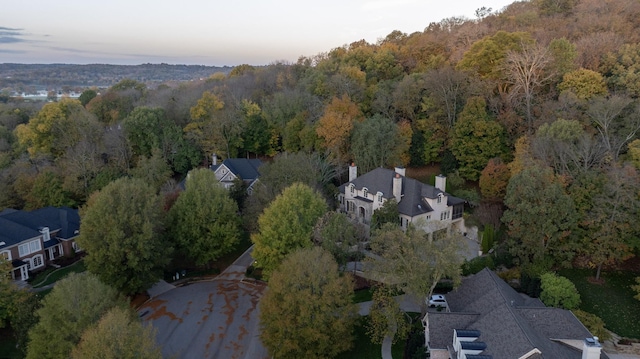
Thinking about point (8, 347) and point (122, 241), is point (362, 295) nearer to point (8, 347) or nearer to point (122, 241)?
point (122, 241)

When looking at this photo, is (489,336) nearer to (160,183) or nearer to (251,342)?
(251,342)

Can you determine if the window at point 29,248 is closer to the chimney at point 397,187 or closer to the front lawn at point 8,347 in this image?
the front lawn at point 8,347

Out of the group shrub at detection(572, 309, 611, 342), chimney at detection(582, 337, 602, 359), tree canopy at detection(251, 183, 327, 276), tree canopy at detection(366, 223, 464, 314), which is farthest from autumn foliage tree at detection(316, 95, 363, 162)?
chimney at detection(582, 337, 602, 359)

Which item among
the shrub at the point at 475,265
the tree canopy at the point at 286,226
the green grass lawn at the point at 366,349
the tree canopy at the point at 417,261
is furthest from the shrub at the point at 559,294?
the tree canopy at the point at 286,226

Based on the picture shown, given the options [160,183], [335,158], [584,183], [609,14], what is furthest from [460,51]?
[160,183]

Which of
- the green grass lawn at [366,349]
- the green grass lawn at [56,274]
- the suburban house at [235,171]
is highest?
the suburban house at [235,171]

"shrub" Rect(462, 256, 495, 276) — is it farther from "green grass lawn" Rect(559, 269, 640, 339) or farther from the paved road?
the paved road

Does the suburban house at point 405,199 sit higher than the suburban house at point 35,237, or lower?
higher
